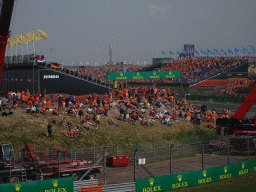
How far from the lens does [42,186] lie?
685 inches

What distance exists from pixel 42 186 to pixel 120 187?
4076mm

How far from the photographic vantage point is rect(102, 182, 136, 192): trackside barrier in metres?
18.6

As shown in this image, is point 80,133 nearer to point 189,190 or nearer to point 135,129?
point 135,129

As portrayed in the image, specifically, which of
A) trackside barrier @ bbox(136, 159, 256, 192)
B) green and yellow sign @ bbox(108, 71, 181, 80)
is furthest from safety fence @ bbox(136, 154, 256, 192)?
green and yellow sign @ bbox(108, 71, 181, 80)

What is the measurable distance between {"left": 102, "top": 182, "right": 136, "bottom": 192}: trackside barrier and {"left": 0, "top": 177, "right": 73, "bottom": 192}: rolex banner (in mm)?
1840

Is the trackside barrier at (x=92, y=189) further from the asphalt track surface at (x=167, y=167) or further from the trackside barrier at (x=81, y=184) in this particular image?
the asphalt track surface at (x=167, y=167)

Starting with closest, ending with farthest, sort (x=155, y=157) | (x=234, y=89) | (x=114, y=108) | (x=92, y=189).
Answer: (x=92, y=189) → (x=155, y=157) → (x=114, y=108) → (x=234, y=89)

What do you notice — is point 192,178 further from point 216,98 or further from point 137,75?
point 216,98

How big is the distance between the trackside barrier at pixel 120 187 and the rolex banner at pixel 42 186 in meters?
1.84

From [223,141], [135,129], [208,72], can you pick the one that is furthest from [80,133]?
[208,72]

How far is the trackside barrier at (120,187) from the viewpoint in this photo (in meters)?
18.6

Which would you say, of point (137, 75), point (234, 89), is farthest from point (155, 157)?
point (234, 89)

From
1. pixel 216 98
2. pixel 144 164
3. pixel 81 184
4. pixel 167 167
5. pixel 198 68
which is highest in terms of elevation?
pixel 198 68

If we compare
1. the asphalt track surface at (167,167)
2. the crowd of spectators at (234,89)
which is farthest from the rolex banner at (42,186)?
the crowd of spectators at (234,89)
